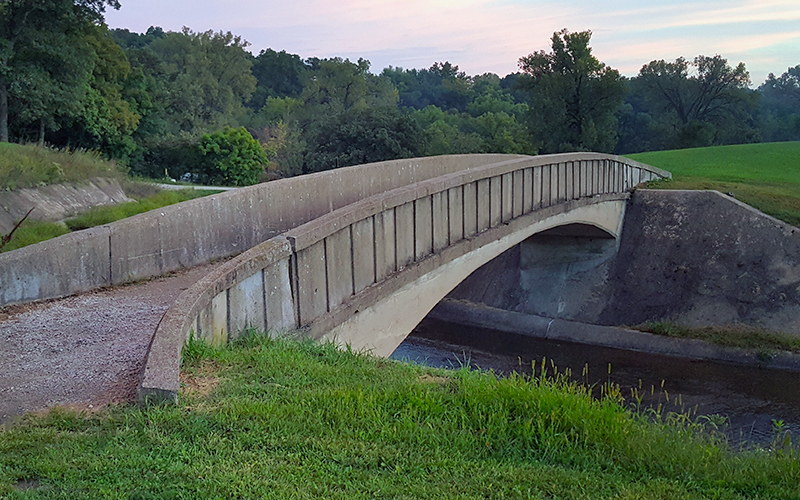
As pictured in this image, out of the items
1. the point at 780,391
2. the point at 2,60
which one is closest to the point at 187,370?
the point at 780,391

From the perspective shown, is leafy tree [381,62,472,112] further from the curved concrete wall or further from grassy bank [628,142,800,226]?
the curved concrete wall

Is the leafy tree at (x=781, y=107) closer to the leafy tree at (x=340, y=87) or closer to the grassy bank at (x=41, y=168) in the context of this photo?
the leafy tree at (x=340, y=87)

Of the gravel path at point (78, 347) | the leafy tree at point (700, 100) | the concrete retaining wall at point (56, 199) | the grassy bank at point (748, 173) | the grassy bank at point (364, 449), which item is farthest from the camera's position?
the leafy tree at point (700, 100)

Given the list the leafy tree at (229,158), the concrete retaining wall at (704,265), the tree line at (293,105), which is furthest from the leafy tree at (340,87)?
the concrete retaining wall at (704,265)

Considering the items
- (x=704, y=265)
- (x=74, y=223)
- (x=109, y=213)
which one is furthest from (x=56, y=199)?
(x=704, y=265)

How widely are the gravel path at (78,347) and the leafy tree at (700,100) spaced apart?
5501cm

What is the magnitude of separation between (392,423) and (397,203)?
585 cm

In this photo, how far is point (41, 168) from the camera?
13.3 m

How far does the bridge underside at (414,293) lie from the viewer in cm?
965

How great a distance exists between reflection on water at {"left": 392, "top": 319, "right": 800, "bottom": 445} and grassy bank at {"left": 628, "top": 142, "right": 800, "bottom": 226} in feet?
21.2

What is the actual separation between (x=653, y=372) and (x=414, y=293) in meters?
9.59

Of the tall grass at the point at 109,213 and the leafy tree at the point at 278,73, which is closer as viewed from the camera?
the tall grass at the point at 109,213

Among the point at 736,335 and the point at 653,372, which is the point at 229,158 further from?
the point at 736,335

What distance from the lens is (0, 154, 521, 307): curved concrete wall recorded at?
814 centimetres
